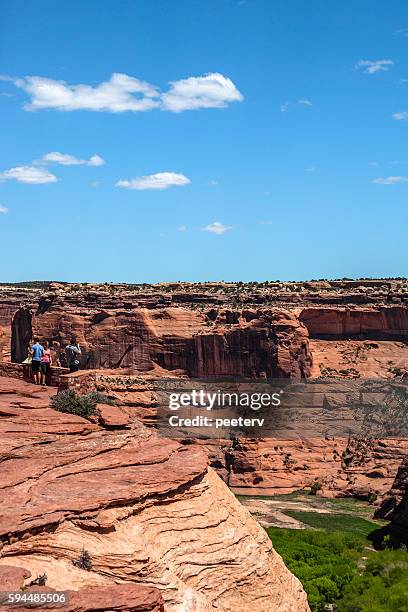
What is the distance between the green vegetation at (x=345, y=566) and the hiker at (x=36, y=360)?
12378 mm

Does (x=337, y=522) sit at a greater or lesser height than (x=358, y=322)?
lesser

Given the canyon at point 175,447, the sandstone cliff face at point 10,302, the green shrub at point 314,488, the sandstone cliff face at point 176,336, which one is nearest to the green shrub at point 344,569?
the canyon at point 175,447

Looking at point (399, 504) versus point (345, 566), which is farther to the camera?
point (399, 504)

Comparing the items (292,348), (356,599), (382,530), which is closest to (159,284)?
(292,348)

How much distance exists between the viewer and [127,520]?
46.4 ft

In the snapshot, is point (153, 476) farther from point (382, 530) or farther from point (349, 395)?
point (349, 395)

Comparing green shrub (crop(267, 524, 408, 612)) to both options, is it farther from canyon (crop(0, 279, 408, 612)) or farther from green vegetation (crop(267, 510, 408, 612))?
canyon (crop(0, 279, 408, 612))

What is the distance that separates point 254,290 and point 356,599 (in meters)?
53.7

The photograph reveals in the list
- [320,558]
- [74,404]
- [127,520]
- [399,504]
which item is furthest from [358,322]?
[127,520]

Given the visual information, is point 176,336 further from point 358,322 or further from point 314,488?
point 314,488

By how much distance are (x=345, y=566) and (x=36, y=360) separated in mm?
17568

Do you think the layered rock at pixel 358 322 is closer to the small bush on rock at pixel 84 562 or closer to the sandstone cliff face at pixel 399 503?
the sandstone cliff face at pixel 399 503

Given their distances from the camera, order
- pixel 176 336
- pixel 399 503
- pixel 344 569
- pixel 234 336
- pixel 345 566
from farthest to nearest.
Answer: pixel 176 336
pixel 234 336
pixel 399 503
pixel 345 566
pixel 344 569

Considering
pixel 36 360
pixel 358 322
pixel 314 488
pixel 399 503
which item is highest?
pixel 358 322
